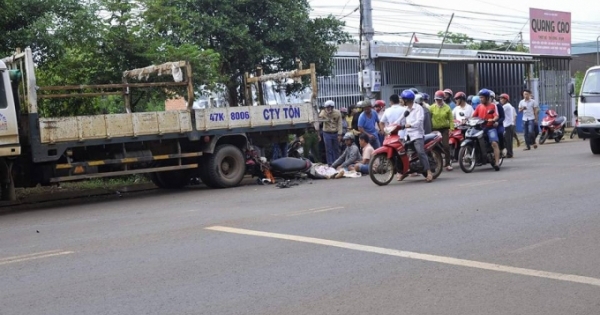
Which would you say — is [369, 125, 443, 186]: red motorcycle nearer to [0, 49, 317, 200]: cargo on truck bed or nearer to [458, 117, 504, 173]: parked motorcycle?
[458, 117, 504, 173]: parked motorcycle

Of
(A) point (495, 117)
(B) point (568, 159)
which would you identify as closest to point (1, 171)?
(A) point (495, 117)

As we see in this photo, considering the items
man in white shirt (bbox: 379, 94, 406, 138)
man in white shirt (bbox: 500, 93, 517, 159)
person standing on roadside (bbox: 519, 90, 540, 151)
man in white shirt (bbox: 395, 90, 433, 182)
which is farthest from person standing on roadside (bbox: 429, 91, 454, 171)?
person standing on roadside (bbox: 519, 90, 540, 151)

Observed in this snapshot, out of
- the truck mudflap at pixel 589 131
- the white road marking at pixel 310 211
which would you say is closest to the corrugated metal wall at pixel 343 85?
the truck mudflap at pixel 589 131

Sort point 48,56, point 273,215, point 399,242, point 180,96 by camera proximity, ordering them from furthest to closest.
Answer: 1. point 180,96
2. point 48,56
3. point 273,215
4. point 399,242

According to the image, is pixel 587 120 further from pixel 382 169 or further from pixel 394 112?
pixel 382 169

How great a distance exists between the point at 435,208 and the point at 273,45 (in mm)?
11503

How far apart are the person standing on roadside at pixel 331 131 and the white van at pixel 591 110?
5690 mm

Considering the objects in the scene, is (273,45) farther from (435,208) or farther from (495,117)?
(435,208)

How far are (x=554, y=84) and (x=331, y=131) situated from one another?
21276 millimetres

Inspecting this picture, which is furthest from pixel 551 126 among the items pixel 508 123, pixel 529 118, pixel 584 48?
pixel 584 48

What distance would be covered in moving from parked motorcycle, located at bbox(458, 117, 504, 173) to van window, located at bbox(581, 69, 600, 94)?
13.4 ft

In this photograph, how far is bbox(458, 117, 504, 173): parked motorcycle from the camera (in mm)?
15781

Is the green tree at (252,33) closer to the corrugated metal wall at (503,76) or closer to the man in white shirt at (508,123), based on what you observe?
the man in white shirt at (508,123)

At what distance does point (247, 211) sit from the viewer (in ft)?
37.1
